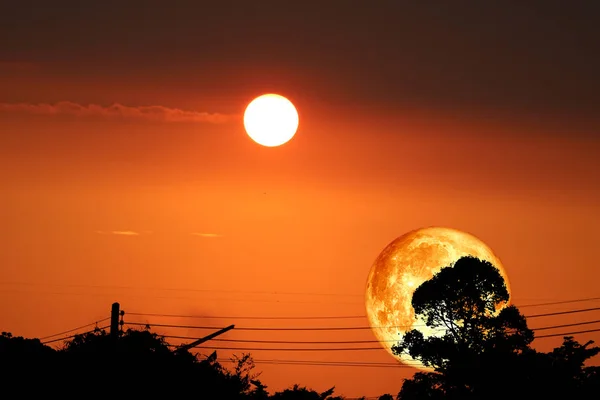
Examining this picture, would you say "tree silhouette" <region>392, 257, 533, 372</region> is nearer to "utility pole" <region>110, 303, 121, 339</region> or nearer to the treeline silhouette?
the treeline silhouette

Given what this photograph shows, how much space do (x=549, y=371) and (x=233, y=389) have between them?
28.1 meters

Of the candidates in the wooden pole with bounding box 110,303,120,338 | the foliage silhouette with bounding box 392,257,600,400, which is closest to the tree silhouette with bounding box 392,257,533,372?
the foliage silhouette with bounding box 392,257,600,400

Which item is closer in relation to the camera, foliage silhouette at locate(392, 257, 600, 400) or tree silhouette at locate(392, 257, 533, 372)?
foliage silhouette at locate(392, 257, 600, 400)

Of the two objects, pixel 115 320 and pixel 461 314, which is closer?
pixel 115 320

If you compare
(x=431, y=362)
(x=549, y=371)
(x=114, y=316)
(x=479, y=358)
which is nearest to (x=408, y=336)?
(x=431, y=362)

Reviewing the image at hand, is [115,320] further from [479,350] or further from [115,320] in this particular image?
[479,350]

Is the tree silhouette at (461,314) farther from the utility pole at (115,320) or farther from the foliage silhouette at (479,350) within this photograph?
the utility pole at (115,320)

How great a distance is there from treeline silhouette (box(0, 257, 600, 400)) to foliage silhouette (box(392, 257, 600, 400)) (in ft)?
0.20

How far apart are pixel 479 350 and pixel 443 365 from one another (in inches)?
97.9

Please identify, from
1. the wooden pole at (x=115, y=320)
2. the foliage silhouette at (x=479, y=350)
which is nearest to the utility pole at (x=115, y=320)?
the wooden pole at (x=115, y=320)

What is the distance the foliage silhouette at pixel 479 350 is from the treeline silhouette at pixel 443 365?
61 mm

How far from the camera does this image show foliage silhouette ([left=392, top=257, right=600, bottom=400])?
49.3 m

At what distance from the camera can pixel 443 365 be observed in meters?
53.6

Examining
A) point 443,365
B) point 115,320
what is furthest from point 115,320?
point 443,365
